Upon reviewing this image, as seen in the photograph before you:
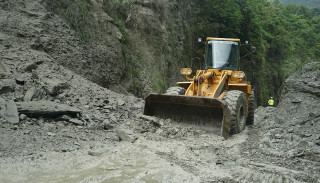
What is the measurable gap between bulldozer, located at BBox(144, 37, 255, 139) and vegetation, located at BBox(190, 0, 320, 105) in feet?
4.73

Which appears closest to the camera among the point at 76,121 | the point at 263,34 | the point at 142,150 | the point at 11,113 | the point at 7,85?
the point at 142,150

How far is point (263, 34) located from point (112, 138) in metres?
27.2

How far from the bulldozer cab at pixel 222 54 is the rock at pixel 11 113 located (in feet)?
17.7

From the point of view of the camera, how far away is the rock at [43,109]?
5.52 m

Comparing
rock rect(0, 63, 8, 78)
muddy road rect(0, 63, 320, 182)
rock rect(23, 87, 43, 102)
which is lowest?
muddy road rect(0, 63, 320, 182)

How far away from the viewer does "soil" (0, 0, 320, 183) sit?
12.7 feet

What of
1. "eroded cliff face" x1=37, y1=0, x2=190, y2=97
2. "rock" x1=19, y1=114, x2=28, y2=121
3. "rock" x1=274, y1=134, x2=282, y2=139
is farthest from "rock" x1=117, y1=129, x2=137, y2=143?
"eroded cliff face" x1=37, y1=0, x2=190, y2=97

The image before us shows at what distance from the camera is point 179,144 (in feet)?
18.0

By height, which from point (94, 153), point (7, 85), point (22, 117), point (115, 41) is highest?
point (115, 41)

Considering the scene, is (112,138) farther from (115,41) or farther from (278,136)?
(115,41)

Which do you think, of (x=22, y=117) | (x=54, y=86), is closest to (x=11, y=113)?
(x=22, y=117)

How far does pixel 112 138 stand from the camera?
5480 mm

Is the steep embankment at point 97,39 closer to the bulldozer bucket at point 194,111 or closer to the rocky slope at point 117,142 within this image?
the rocky slope at point 117,142

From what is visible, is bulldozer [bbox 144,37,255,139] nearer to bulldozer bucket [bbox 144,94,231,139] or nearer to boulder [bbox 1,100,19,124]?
bulldozer bucket [bbox 144,94,231,139]
